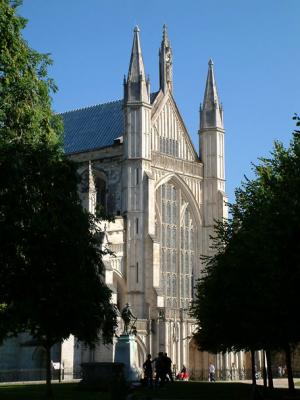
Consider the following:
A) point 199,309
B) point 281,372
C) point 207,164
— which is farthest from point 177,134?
point 199,309

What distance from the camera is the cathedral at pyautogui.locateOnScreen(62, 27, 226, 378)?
59469 mm

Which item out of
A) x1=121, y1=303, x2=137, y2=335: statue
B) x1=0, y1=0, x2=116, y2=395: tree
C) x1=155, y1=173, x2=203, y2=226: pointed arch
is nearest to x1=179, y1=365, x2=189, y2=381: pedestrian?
x1=155, y1=173, x2=203, y2=226: pointed arch

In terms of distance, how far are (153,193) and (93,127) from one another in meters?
11.6

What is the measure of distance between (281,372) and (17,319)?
44.4 meters

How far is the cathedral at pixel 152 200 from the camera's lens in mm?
58938

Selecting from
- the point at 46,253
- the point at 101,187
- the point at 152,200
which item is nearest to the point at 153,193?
the point at 152,200

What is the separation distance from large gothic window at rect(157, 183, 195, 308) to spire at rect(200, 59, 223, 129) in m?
6.81

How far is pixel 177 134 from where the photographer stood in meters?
67.9

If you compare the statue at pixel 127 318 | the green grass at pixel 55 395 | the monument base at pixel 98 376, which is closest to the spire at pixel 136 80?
the statue at pixel 127 318

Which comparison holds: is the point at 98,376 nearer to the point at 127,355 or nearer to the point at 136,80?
the point at 127,355

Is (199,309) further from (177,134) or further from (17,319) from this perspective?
(177,134)

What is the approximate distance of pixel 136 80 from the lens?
6269 centimetres

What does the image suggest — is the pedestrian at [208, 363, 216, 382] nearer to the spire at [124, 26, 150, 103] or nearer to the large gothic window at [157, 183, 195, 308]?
the large gothic window at [157, 183, 195, 308]

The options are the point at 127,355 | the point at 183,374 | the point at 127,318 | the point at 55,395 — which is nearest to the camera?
the point at 55,395
